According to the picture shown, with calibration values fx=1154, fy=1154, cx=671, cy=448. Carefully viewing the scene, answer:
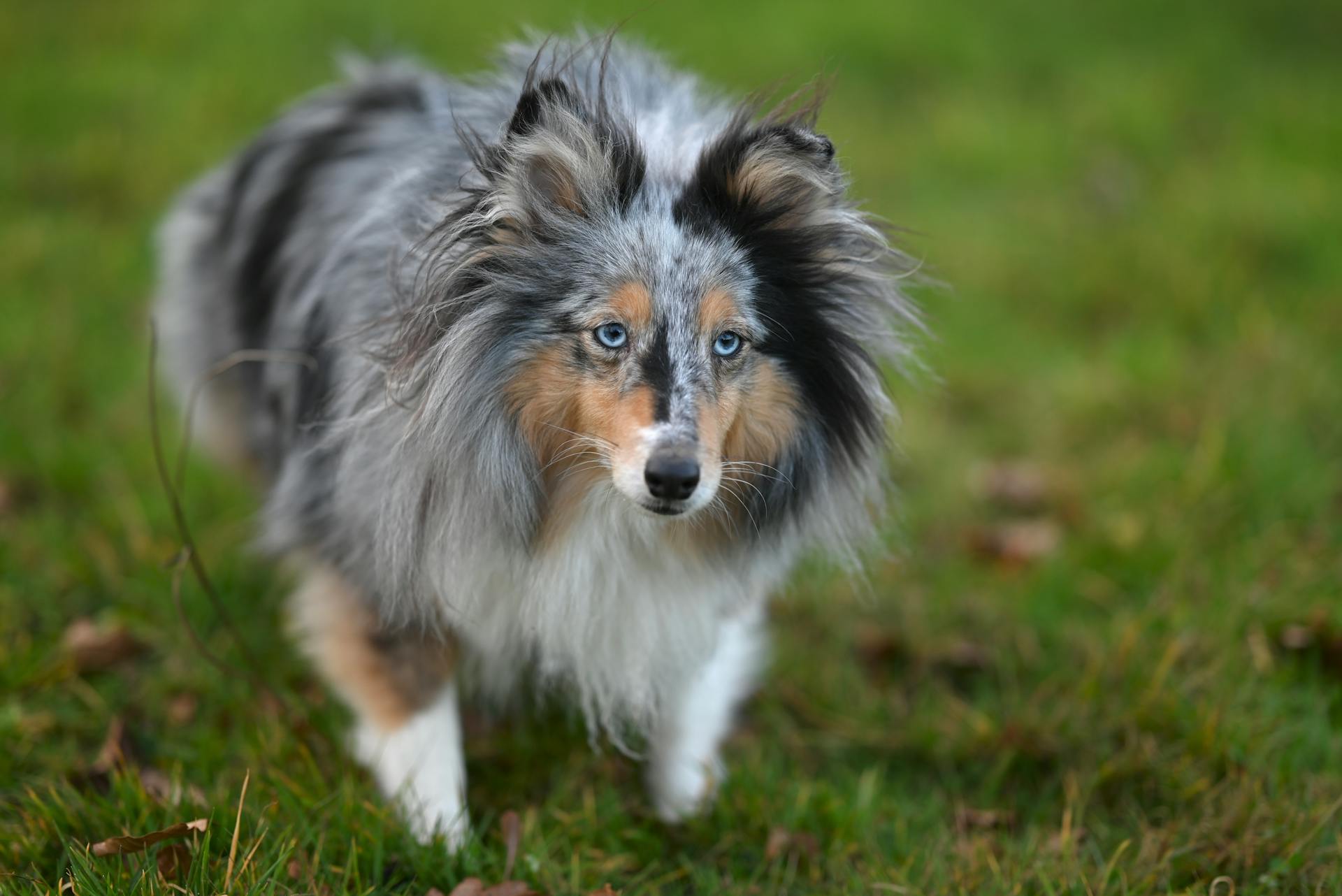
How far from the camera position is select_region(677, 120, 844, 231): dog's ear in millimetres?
2549

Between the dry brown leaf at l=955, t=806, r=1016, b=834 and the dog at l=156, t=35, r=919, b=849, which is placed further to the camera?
the dry brown leaf at l=955, t=806, r=1016, b=834

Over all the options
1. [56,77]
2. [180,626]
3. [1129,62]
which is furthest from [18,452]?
[1129,62]

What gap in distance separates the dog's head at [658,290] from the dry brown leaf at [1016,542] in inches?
70.4

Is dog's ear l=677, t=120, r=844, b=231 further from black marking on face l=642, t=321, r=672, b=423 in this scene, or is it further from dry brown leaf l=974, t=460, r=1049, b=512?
dry brown leaf l=974, t=460, r=1049, b=512

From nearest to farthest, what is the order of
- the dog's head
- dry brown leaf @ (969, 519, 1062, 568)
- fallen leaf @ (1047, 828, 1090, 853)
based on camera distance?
the dog's head
fallen leaf @ (1047, 828, 1090, 853)
dry brown leaf @ (969, 519, 1062, 568)

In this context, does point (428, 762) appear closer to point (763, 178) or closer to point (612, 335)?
point (612, 335)

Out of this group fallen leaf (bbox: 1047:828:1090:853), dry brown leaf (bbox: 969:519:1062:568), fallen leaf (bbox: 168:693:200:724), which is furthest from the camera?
dry brown leaf (bbox: 969:519:1062:568)

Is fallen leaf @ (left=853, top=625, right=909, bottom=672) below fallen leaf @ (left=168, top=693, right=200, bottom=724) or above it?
above

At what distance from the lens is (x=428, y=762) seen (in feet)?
9.64

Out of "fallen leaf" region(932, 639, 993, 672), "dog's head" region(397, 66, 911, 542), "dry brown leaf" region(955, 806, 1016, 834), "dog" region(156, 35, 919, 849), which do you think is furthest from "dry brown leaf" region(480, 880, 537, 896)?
"fallen leaf" region(932, 639, 993, 672)

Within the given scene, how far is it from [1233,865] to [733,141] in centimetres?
209

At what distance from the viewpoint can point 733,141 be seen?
2559mm

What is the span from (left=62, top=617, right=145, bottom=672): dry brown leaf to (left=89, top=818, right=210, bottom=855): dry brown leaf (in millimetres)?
1021

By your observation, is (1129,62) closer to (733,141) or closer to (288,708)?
(733,141)
